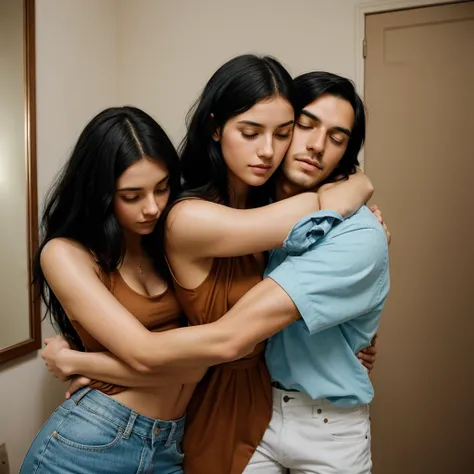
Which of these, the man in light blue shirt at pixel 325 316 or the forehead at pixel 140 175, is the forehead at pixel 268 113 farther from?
the forehead at pixel 140 175

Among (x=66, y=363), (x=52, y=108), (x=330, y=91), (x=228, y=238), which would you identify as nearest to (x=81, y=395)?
(x=66, y=363)

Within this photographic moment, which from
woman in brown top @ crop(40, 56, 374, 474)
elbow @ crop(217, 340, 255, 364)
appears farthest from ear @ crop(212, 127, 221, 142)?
elbow @ crop(217, 340, 255, 364)

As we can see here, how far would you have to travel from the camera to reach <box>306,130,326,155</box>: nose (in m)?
1.24

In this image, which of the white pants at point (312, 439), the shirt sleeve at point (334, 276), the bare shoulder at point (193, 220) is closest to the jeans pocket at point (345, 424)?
the white pants at point (312, 439)

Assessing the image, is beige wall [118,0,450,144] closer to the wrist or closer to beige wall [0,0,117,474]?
beige wall [0,0,117,474]

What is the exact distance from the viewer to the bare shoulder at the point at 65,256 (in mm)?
1160

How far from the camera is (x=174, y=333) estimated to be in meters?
1.06

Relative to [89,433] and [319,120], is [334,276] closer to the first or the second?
[319,120]

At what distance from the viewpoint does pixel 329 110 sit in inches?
49.6

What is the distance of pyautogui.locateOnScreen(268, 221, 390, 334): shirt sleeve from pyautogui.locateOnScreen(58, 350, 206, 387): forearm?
330 mm

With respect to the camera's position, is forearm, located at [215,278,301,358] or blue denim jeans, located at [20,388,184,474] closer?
forearm, located at [215,278,301,358]

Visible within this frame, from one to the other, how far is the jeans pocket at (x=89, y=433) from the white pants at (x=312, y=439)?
369mm

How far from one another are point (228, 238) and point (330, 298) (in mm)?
→ 265

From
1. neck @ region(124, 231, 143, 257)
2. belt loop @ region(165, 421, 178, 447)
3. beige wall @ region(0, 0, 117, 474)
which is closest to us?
belt loop @ region(165, 421, 178, 447)
